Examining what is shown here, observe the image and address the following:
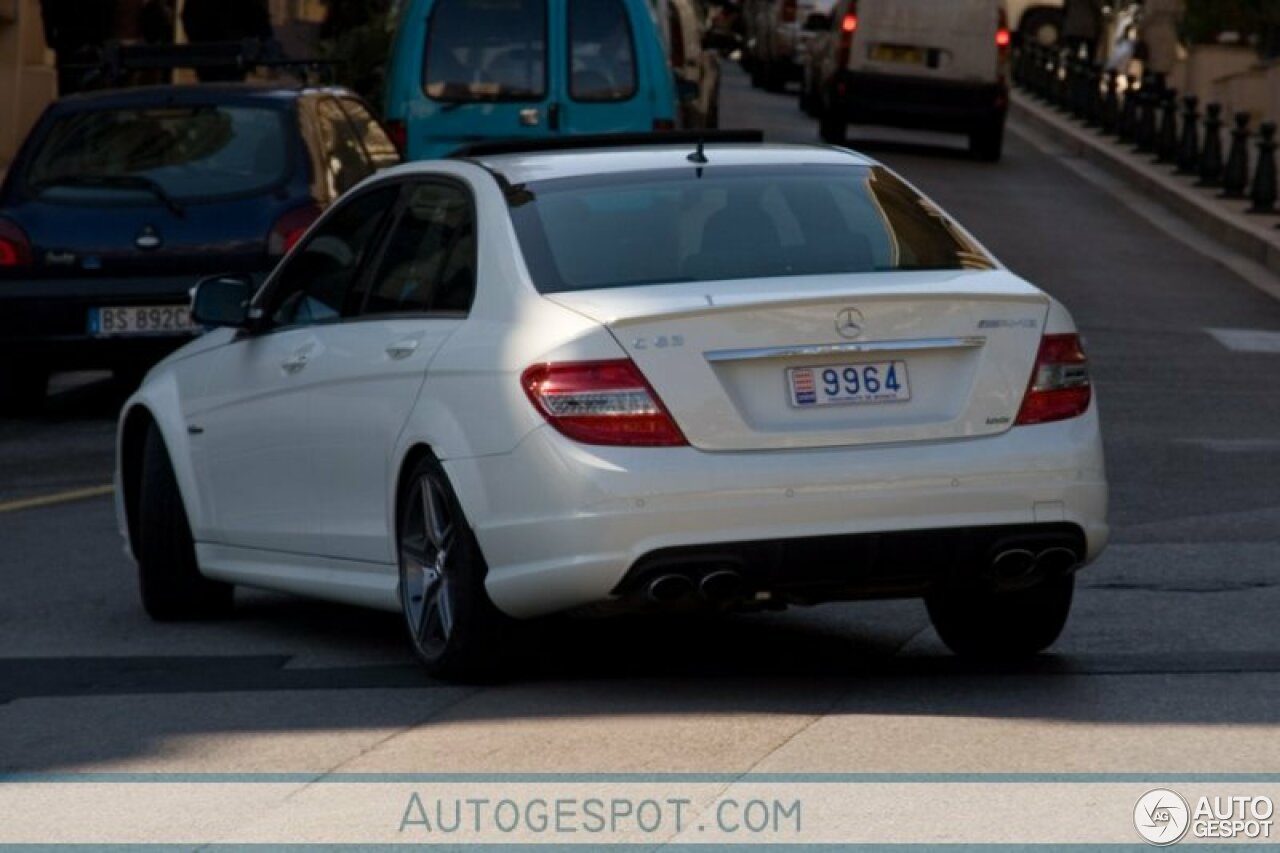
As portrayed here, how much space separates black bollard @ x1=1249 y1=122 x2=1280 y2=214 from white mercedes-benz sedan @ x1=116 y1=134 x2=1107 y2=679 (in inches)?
671

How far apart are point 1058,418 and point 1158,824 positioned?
6.04ft

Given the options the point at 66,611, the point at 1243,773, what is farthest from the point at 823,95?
the point at 1243,773

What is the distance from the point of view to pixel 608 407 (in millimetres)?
7469

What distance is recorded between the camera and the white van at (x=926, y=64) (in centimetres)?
3478

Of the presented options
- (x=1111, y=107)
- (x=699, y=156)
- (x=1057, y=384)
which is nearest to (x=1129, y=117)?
(x=1111, y=107)

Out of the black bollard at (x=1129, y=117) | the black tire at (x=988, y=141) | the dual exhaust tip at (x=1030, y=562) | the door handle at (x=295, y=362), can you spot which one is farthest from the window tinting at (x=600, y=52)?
the black bollard at (x=1129, y=117)

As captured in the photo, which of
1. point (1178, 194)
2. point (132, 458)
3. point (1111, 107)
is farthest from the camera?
point (1111, 107)

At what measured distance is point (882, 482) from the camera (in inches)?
296

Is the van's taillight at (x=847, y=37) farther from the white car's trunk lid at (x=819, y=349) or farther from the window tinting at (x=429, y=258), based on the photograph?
the white car's trunk lid at (x=819, y=349)

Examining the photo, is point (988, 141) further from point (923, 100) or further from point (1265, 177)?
point (1265, 177)

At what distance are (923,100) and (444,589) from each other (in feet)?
Result: 89.7

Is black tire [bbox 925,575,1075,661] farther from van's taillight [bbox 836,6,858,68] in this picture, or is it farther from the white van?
van's taillight [bbox 836,6,858,68]

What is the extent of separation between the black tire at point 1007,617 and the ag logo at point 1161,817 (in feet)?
5.82

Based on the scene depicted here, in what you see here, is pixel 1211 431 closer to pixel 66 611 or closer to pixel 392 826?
pixel 66 611
